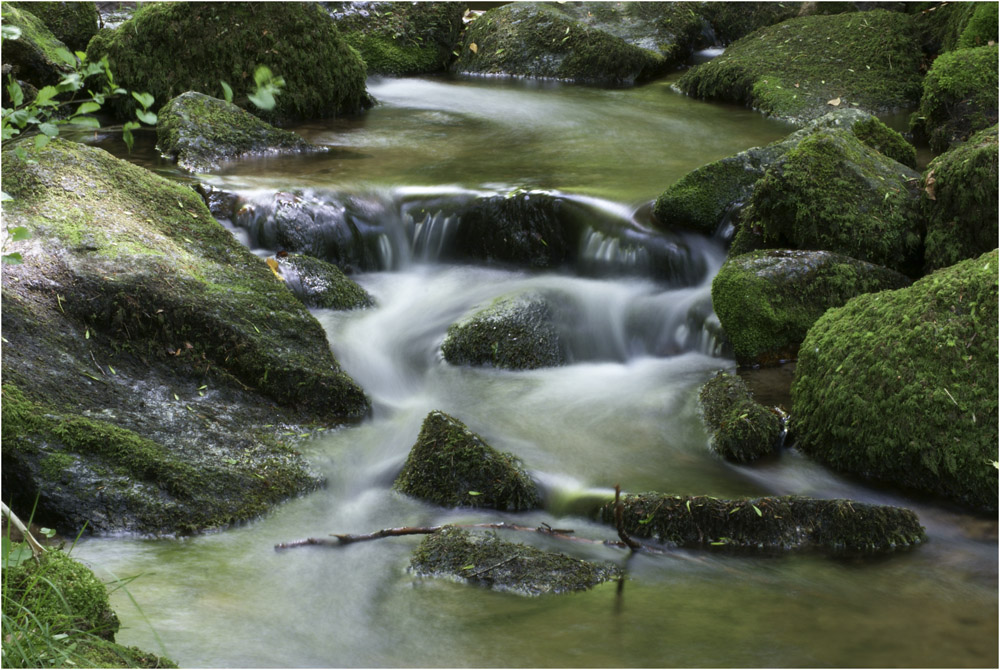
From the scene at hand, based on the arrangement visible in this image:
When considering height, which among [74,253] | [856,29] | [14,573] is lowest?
[14,573]

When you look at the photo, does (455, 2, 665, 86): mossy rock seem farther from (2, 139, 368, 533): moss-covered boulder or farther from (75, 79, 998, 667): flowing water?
(2, 139, 368, 533): moss-covered boulder

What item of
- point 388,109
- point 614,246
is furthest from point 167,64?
point 614,246

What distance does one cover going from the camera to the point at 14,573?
2.62 meters

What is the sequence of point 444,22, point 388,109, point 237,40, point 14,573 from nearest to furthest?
point 14,573
point 237,40
point 388,109
point 444,22

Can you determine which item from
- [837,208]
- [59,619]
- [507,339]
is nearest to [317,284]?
[507,339]

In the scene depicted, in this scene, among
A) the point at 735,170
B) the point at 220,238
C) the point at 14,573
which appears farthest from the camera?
the point at 735,170

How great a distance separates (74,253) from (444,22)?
979 cm

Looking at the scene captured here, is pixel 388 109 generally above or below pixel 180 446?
above

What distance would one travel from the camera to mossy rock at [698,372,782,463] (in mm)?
4781

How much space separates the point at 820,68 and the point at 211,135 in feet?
23.6

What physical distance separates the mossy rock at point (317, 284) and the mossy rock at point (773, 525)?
317 cm

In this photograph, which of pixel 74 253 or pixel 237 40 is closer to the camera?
pixel 74 253

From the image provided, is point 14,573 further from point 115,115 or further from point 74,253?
point 115,115

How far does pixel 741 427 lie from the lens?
480 centimetres
